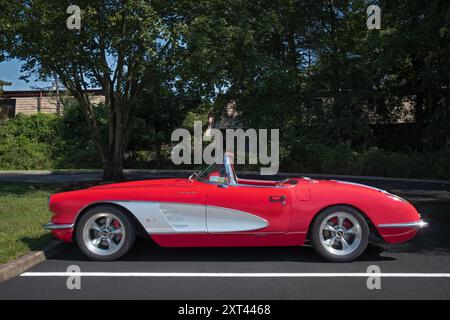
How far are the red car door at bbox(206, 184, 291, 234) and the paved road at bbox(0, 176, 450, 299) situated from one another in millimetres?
414

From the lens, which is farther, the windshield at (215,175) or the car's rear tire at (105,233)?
the windshield at (215,175)

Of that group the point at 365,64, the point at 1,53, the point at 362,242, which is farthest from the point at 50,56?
the point at 365,64

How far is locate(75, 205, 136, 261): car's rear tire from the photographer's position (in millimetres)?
5879

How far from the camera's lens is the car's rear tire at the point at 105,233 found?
5.88 m

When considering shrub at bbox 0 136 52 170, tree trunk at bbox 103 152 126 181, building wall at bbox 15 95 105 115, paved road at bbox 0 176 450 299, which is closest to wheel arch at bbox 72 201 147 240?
paved road at bbox 0 176 450 299

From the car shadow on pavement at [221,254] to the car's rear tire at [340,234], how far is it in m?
0.20

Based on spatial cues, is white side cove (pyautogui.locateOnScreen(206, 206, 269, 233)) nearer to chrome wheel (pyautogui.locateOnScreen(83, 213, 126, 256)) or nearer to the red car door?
the red car door

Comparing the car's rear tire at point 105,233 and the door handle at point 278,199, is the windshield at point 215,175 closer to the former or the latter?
the door handle at point 278,199

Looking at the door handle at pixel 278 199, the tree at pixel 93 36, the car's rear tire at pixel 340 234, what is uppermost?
the tree at pixel 93 36

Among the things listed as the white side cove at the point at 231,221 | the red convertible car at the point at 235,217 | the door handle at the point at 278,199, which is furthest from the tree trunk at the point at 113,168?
the door handle at the point at 278,199

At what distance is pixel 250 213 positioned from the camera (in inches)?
228

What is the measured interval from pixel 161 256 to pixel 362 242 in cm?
239

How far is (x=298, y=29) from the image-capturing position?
86.8 feet
